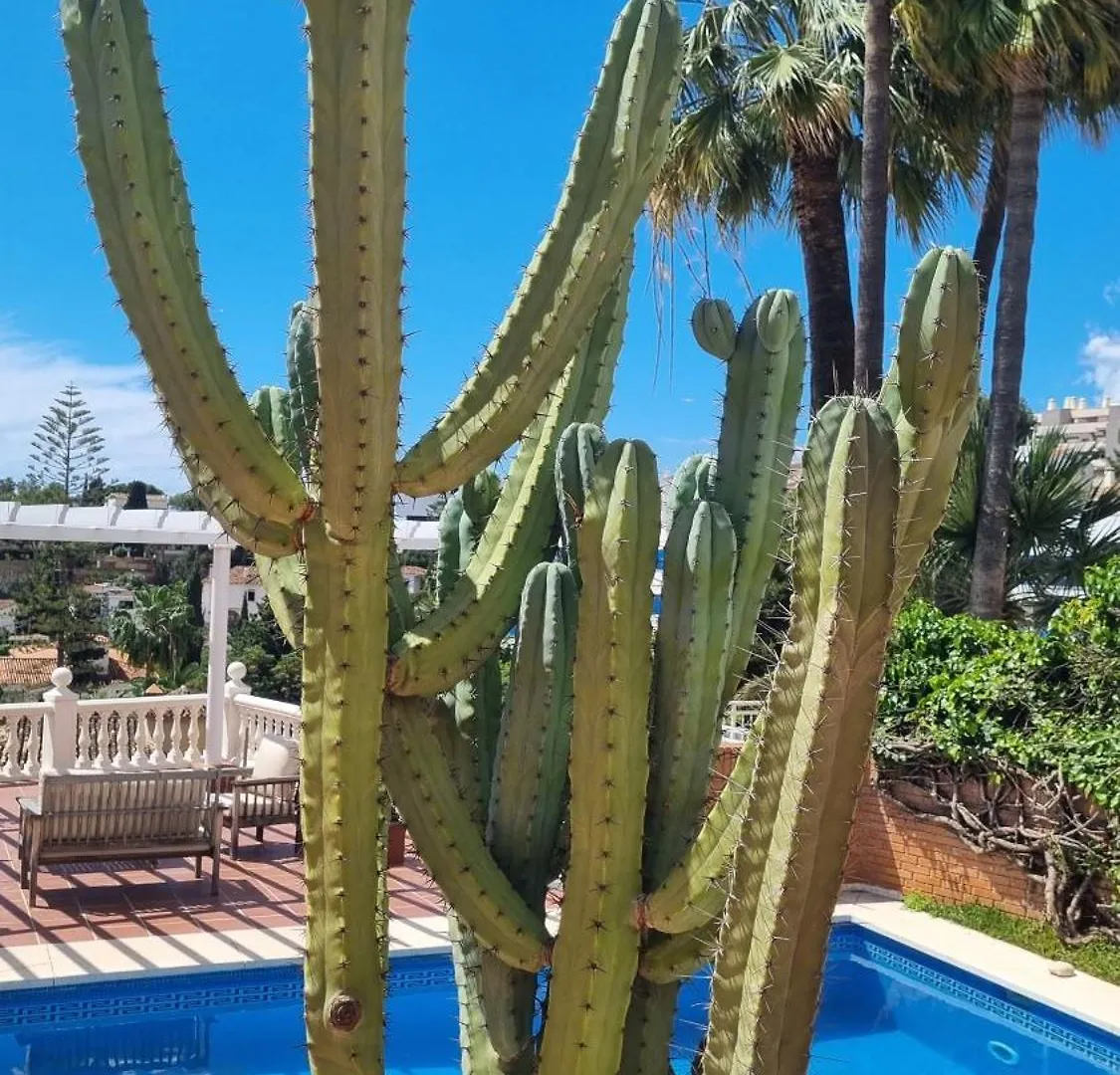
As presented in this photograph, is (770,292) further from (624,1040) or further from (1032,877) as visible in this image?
(1032,877)

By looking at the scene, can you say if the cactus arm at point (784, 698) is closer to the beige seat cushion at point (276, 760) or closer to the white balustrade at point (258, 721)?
the beige seat cushion at point (276, 760)

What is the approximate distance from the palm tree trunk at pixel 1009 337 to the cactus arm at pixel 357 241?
8.90 metres

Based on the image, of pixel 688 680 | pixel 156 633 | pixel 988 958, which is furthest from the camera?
pixel 156 633

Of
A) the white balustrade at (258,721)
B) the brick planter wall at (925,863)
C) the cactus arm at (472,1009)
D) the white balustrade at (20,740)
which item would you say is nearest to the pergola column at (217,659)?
the white balustrade at (258,721)

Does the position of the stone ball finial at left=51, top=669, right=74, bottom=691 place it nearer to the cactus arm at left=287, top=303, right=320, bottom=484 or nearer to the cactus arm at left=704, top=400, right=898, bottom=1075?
the cactus arm at left=287, top=303, right=320, bottom=484

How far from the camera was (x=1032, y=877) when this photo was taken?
321 inches

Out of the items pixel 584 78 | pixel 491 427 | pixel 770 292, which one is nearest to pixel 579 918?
pixel 491 427

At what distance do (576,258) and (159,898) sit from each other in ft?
21.8

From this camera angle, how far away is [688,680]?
300cm

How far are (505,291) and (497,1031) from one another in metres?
1.96

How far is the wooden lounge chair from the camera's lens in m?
8.76

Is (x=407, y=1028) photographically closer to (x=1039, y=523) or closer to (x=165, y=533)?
(x=165, y=533)

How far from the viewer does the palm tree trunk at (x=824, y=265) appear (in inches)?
425

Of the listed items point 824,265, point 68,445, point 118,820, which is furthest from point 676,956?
point 68,445
